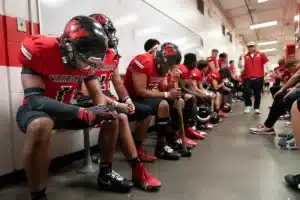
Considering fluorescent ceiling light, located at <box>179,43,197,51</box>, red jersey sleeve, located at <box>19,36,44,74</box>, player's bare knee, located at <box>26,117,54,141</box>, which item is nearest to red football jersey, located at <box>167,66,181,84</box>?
red jersey sleeve, located at <box>19,36,44,74</box>

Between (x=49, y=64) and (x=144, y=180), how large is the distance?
900 millimetres

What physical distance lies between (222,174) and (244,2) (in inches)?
306

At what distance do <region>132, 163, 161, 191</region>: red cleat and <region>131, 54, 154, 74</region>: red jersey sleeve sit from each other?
35.2 inches

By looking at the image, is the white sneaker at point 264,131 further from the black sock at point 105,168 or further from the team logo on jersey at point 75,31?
the team logo on jersey at point 75,31

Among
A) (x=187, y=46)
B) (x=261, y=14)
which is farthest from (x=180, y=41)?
(x=261, y=14)

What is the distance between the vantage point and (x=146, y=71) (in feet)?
7.04

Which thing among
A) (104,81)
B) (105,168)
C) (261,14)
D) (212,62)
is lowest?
(105,168)

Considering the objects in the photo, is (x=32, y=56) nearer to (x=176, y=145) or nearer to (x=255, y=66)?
(x=176, y=145)

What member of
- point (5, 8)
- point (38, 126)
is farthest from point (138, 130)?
point (5, 8)

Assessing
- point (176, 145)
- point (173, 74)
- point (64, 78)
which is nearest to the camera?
point (64, 78)

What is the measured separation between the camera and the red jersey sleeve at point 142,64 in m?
2.12

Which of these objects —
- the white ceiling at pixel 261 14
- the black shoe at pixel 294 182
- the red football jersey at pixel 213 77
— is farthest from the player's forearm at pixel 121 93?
the white ceiling at pixel 261 14

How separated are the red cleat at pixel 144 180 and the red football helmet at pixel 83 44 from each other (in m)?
0.74

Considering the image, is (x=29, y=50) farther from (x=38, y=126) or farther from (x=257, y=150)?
(x=257, y=150)
